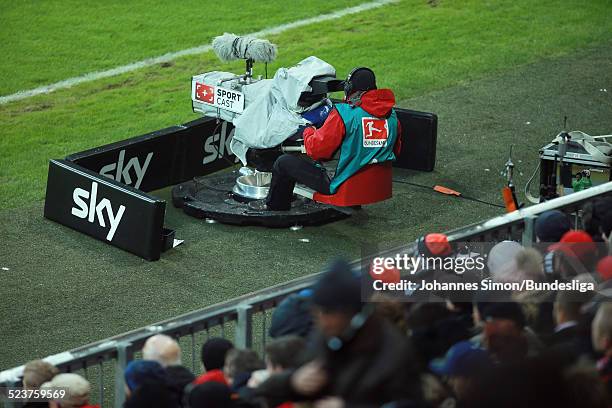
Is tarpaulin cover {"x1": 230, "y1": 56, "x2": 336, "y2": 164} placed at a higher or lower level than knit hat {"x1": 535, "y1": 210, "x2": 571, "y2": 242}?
lower

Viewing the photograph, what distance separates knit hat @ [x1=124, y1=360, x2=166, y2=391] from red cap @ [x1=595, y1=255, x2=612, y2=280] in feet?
8.06

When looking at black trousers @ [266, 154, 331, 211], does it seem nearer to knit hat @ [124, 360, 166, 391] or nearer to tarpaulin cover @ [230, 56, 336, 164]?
tarpaulin cover @ [230, 56, 336, 164]

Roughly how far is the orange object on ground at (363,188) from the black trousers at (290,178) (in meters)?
0.11

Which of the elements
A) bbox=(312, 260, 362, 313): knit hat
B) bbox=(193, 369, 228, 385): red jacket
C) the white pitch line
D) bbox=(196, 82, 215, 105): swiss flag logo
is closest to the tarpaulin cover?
bbox=(196, 82, 215, 105): swiss flag logo

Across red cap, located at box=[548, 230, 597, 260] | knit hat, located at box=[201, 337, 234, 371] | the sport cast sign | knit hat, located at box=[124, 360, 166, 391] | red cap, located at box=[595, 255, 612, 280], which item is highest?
red cap, located at box=[548, 230, 597, 260]

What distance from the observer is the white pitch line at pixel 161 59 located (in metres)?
16.0

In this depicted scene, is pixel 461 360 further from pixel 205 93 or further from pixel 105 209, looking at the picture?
pixel 205 93

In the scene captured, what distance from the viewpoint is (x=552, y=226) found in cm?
753

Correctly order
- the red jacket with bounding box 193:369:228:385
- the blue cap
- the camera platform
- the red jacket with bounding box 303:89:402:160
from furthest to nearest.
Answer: the camera platform
the red jacket with bounding box 303:89:402:160
the red jacket with bounding box 193:369:228:385
the blue cap

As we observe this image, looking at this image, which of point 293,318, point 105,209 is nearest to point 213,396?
point 293,318

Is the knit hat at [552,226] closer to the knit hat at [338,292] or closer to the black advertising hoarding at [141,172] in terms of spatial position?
the knit hat at [338,292]

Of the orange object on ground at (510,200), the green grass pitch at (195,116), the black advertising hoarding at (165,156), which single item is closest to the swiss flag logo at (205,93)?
the black advertising hoarding at (165,156)

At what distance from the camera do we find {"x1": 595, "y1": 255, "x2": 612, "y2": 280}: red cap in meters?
6.84

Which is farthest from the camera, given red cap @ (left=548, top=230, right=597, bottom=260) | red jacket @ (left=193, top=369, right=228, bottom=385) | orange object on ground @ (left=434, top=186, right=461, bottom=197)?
orange object on ground @ (left=434, top=186, right=461, bottom=197)
